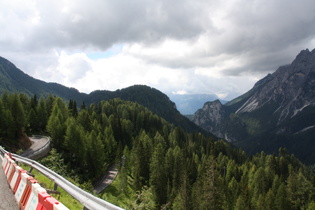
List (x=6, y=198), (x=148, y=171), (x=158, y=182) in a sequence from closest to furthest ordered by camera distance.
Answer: (x=6, y=198) → (x=158, y=182) → (x=148, y=171)

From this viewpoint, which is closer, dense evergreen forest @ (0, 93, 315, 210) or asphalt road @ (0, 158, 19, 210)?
asphalt road @ (0, 158, 19, 210)

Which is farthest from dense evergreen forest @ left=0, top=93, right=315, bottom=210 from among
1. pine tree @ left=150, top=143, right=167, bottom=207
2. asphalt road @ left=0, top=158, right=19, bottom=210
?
asphalt road @ left=0, top=158, right=19, bottom=210

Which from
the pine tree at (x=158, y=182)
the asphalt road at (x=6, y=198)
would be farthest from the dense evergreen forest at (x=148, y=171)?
the asphalt road at (x=6, y=198)

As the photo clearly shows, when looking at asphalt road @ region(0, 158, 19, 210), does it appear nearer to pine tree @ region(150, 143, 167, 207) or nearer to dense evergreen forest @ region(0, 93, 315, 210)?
dense evergreen forest @ region(0, 93, 315, 210)

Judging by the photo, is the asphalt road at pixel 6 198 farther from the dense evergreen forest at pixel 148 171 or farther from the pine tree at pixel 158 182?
the pine tree at pixel 158 182

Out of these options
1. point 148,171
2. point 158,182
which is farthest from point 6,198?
point 148,171

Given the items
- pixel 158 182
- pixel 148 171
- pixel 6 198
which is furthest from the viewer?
pixel 148 171

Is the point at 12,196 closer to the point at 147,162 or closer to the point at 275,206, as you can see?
the point at 147,162

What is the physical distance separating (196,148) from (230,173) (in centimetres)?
4010

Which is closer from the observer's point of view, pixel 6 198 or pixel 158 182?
pixel 6 198

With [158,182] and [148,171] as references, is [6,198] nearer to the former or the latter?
[158,182]

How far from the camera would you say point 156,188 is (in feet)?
205

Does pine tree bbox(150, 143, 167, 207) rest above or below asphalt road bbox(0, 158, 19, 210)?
below

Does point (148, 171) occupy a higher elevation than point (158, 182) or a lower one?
higher
